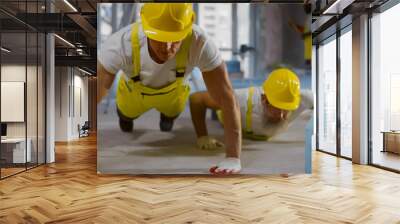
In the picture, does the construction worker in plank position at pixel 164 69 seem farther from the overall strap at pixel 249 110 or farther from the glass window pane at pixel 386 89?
the glass window pane at pixel 386 89

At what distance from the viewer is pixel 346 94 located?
28.3 feet

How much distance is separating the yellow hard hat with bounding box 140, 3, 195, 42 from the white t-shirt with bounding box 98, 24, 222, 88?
157 millimetres

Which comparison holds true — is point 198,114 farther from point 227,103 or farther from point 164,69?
point 164,69

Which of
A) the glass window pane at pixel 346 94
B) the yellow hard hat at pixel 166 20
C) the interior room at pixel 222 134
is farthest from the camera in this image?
the glass window pane at pixel 346 94

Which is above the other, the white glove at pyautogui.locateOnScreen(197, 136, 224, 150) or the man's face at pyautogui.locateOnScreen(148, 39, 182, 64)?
the man's face at pyautogui.locateOnScreen(148, 39, 182, 64)

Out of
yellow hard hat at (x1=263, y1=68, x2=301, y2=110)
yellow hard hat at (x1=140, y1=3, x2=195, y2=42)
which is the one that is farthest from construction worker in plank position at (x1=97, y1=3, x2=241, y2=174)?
yellow hard hat at (x1=263, y1=68, x2=301, y2=110)

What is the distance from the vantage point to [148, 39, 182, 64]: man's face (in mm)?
5480

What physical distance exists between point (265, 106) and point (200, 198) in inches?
78.7

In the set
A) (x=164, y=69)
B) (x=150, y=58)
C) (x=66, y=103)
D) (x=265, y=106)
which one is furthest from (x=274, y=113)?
(x=66, y=103)

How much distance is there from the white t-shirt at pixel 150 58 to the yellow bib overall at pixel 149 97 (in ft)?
0.24

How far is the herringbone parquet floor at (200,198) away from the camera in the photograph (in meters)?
3.71

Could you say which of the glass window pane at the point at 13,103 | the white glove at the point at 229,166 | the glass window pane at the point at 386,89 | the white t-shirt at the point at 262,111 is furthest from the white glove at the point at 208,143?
the glass window pane at the point at 386,89

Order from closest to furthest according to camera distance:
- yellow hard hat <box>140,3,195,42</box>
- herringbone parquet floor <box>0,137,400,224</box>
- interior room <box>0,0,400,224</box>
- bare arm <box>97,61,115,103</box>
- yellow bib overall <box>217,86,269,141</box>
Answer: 1. herringbone parquet floor <box>0,137,400,224</box>
2. interior room <box>0,0,400,224</box>
3. yellow hard hat <box>140,3,195,42</box>
4. bare arm <box>97,61,115,103</box>
5. yellow bib overall <box>217,86,269,141</box>

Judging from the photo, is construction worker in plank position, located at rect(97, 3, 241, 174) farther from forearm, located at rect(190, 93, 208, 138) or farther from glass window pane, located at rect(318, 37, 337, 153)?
glass window pane, located at rect(318, 37, 337, 153)
